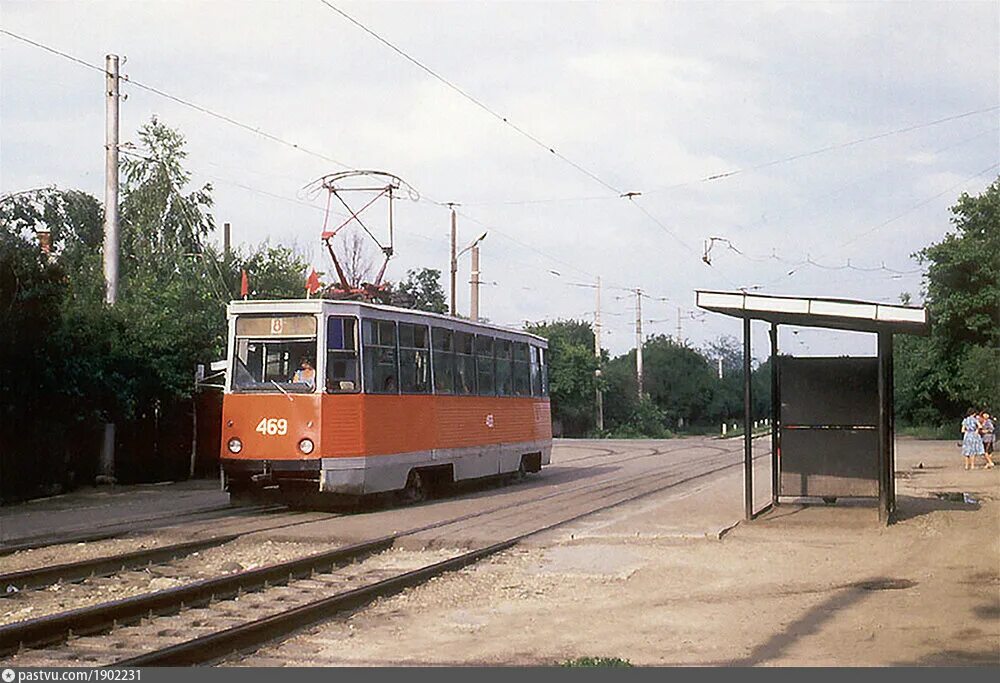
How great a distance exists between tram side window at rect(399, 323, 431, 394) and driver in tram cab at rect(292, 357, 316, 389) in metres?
1.99

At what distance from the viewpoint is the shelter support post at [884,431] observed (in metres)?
17.0

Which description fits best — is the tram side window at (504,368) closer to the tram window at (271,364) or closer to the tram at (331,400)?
the tram at (331,400)

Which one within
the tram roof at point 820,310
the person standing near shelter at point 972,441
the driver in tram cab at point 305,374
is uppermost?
the tram roof at point 820,310

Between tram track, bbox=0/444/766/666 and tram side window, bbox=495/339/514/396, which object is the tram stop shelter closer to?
tram track, bbox=0/444/766/666

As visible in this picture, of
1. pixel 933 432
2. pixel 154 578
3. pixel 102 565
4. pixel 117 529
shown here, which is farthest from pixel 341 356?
pixel 933 432

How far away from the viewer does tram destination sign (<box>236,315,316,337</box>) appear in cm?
1827

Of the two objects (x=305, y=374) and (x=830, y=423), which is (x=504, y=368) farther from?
(x=830, y=423)

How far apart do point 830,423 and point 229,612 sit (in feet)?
34.0

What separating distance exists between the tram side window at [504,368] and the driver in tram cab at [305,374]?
6.98 meters

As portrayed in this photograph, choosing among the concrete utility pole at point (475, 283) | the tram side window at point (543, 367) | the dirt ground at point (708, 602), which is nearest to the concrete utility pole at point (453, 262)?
the concrete utility pole at point (475, 283)

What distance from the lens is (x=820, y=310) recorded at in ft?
51.1

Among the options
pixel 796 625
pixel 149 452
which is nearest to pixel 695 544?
pixel 796 625

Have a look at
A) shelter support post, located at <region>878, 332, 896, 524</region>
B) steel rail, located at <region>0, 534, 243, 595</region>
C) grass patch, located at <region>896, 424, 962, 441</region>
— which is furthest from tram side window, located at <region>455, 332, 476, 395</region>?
grass patch, located at <region>896, 424, 962, 441</region>

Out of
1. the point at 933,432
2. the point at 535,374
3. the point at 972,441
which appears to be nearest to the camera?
the point at 535,374
